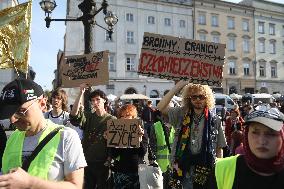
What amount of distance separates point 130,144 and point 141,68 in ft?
3.26

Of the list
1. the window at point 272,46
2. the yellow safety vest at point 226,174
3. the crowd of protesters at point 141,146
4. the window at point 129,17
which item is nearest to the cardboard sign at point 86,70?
the crowd of protesters at point 141,146

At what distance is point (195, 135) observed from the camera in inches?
162

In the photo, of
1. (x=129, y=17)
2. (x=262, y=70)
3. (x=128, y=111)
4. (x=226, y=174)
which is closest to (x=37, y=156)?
(x=226, y=174)

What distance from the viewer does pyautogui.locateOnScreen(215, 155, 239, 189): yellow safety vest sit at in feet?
7.16

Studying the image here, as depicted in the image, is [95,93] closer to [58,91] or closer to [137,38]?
[58,91]

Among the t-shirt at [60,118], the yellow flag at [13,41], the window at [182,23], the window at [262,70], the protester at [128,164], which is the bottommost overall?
the protester at [128,164]

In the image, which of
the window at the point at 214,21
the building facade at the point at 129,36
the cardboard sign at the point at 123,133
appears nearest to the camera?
the cardboard sign at the point at 123,133

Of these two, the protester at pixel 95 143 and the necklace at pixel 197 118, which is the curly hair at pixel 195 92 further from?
the protester at pixel 95 143

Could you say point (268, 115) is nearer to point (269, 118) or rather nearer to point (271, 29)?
point (269, 118)

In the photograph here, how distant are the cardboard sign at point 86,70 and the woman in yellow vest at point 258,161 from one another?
12.2ft

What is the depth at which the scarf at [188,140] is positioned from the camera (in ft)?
13.1

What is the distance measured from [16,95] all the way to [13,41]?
15.3 ft

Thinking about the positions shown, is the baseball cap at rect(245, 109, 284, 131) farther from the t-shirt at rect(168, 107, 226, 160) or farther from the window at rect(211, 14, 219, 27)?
the window at rect(211, 14, 219, 27)

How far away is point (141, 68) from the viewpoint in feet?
16.5
